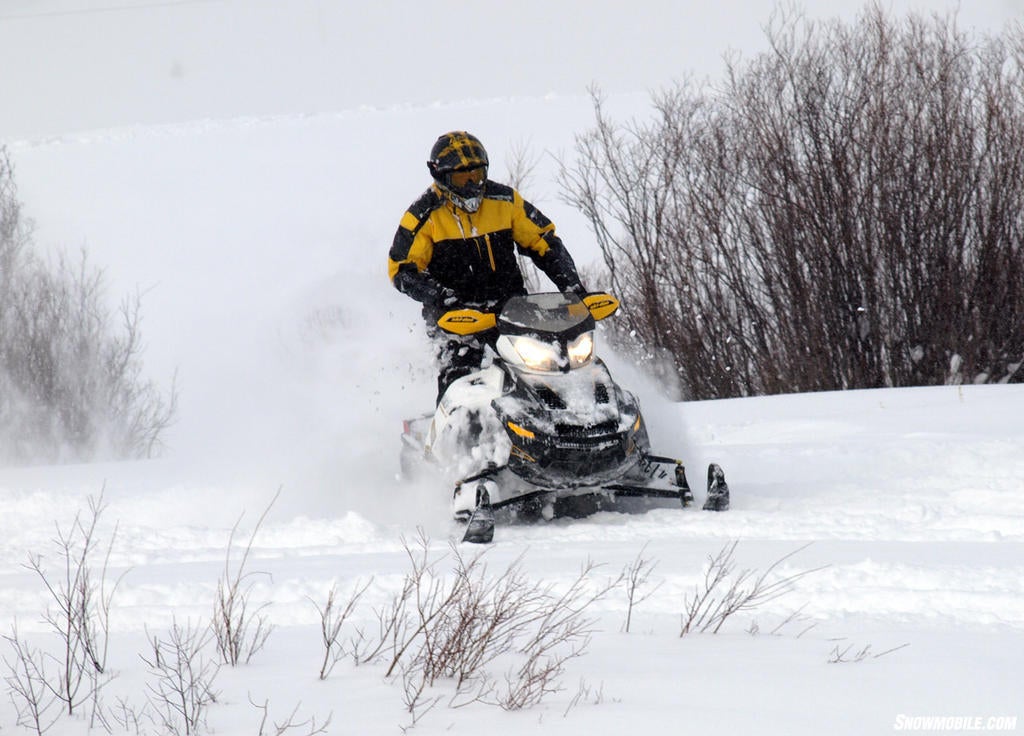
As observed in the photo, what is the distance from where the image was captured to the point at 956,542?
4.64 m

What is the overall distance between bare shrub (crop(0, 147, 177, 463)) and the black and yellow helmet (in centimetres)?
1816

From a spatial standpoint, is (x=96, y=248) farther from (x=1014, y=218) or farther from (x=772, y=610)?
(x=772, y=610)

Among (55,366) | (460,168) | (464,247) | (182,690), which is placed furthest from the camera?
(55,366)

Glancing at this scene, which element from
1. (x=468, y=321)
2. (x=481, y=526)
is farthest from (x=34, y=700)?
(x=468, y=321)

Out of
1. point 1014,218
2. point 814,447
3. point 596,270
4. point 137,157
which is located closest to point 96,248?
point 137,157

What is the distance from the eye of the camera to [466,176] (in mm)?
5941

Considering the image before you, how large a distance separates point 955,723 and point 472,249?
4.17m

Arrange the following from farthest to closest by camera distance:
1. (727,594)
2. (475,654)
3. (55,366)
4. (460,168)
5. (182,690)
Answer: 1. (55,366)
2. (460,168)
3. (727,594)
4. (475,654)
5. (182,690)

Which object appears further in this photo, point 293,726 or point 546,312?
point 546,312

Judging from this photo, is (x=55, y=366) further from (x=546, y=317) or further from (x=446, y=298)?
(x=546, y=317)

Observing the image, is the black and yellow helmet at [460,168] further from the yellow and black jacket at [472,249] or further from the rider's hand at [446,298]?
the rider's hand at [446,298]

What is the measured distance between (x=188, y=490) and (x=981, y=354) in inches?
418

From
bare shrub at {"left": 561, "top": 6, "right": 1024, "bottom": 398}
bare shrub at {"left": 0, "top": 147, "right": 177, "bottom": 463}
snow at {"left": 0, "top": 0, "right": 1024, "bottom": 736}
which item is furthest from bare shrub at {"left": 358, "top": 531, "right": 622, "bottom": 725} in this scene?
bare shrub at {"left": 0, "top": 147, "right": 177, "bottom": 463}

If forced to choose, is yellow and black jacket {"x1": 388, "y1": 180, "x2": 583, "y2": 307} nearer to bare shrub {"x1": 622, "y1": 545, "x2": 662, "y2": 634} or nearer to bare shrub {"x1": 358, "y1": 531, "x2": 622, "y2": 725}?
bare shrub {"x1": 622, "y1": 545, "x2": 662, "y2": 634}
